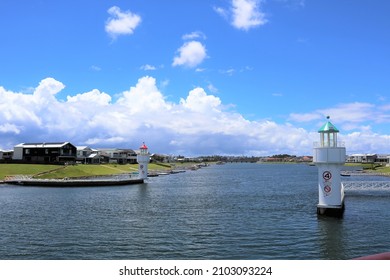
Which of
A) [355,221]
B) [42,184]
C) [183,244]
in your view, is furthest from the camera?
[42,184]

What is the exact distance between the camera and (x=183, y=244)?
86.0ft

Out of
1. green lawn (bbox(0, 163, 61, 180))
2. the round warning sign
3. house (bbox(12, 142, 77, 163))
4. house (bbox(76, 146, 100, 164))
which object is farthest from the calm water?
house (bbox(76, 146, 100, 164))

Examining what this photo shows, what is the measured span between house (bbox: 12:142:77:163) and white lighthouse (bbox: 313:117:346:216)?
11220cm

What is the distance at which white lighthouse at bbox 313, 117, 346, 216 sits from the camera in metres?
37.0

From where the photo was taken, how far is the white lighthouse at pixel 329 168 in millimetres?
36969

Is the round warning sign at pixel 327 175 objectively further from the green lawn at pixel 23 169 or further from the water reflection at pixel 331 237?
the green lawn at pixel 23 169

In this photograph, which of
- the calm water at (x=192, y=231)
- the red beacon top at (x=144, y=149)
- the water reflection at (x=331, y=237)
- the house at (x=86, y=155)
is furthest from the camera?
the house at (x=86, y=155)

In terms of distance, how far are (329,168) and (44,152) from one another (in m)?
119

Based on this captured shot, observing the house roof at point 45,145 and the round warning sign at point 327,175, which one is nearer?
the round warning sign at point 327,175

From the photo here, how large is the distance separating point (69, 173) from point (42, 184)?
70.9 feet

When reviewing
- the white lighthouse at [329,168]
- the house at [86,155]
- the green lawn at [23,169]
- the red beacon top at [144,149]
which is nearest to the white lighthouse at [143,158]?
the red beacon top at [144,149]

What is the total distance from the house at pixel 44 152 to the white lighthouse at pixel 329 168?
368 ft

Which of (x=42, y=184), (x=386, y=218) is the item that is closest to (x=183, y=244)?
Result: (x=386, y=218)
